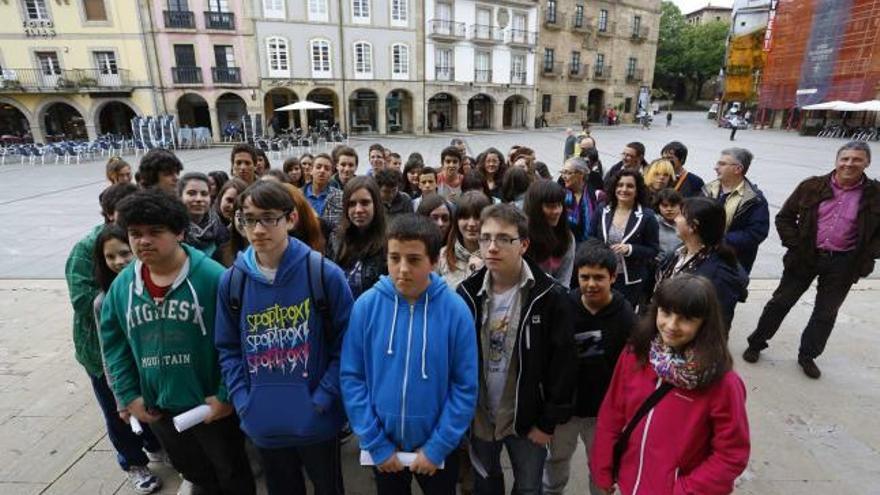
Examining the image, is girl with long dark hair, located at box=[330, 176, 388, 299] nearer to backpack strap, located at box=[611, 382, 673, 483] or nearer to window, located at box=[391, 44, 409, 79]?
backpack strap, located at box=[611, 382, 673, 483]

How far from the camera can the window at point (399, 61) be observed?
30241 mm

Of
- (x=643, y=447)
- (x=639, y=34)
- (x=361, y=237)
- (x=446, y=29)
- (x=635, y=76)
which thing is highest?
(x=639, y=34)

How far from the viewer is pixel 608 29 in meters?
39.8

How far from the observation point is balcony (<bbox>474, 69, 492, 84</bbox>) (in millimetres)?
33906

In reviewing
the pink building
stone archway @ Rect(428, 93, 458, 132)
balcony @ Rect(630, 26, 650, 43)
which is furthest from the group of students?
balcony @ Rect(630, 26, 650, 43)

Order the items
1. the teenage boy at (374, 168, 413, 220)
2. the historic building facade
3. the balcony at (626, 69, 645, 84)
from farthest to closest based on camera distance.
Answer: the balcony at (626, 69, 645, 84) → the historic building facade → the teenage boy at (374, 168, 413, 220)

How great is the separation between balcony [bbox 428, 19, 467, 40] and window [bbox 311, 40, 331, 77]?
7227mm

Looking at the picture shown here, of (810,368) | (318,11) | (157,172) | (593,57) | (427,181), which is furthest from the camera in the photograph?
(593,57)

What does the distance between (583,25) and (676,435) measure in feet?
141

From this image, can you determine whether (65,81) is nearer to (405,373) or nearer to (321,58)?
(321,58)

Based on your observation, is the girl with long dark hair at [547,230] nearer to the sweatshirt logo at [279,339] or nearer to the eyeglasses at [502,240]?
the eyeglasses at [502,240]

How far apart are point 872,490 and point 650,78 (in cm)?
4754

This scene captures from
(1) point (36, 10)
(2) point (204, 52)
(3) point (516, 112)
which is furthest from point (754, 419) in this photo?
(3) point (516, 112)

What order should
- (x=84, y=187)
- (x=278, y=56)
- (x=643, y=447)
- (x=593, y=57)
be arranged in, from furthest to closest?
(x=593, y=57) < (x=278, y=56) < (x=84, y=187) < (x=643, y=447)
